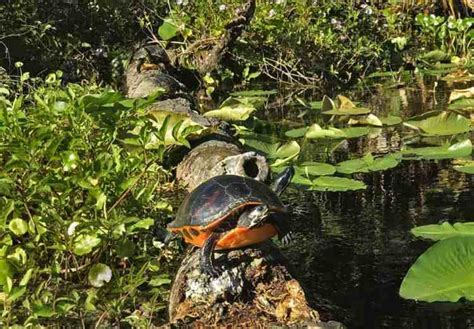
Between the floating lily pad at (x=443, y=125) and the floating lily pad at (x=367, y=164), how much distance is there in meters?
0.67

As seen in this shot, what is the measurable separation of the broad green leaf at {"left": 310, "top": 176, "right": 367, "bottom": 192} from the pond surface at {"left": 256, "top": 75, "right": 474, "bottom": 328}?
0.16 ft

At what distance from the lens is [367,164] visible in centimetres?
386

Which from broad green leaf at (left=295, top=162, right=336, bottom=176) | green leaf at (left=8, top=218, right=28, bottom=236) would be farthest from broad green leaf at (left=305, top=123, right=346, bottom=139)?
green leaf at (left=8, top=218, right=28, bottom=236)

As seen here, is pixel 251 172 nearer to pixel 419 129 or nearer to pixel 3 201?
pixel 3 201

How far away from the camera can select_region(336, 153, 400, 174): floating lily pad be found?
3.81m

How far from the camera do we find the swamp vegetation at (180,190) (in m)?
2.33

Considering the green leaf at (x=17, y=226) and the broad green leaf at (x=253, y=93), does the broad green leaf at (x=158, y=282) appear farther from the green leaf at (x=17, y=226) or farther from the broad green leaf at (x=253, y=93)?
the broad green leaf at (x=253, y=93)

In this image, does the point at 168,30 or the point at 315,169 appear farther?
the point at 168,30

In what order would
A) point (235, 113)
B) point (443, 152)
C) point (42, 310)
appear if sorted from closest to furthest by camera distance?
point (42, 310)
point (443, 152)
point (235, 113)

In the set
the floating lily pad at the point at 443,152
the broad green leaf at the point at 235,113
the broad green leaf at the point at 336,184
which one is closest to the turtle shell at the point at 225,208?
the broad green leaf at the point at 336,184

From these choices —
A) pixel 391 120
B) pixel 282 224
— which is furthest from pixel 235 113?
pixel 282 224

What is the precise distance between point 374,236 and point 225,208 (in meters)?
0.93

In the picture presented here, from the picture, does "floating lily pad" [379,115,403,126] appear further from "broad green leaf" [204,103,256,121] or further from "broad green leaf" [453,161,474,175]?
"broad green leaf" [453,161,474,175]

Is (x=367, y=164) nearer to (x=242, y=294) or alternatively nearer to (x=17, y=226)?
(x=242, y=294)
